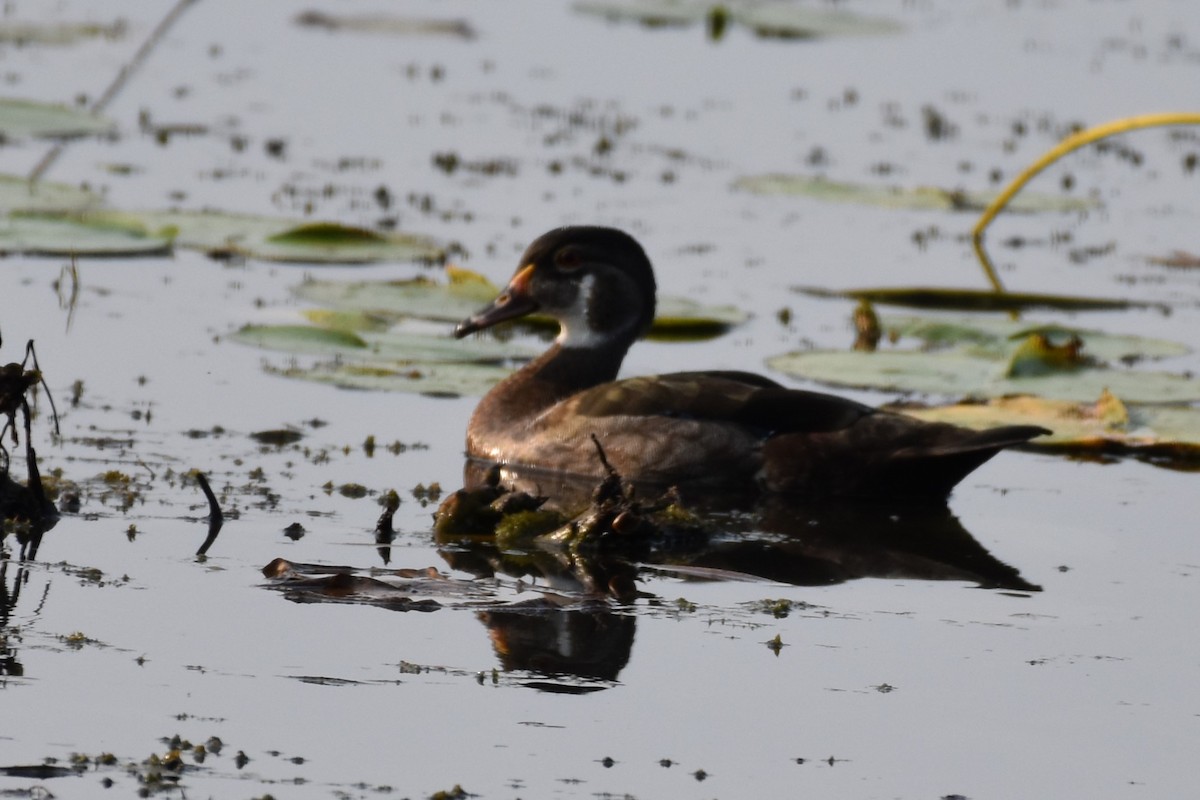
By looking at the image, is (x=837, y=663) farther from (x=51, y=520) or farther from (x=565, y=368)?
(x=565, y=368)

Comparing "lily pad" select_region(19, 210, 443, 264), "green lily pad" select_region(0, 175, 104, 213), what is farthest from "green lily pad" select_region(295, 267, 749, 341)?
"green lily pad" select_region(0, 175, 104, 213)

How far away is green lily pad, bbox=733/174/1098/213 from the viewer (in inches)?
574

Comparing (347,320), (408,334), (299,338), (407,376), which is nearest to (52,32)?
(347,320)

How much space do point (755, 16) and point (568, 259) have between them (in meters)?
14.2

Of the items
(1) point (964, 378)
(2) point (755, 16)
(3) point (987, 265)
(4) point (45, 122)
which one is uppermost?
(2) point (755, 16)

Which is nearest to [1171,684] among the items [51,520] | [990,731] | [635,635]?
[990,731]

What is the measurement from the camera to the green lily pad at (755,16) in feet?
72.8

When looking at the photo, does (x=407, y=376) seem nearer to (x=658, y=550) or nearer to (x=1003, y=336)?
(x=658, y=550)

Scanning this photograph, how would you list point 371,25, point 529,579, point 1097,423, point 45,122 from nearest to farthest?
point 529,579 → point 1097,423 → point 45,122 → point 371,25

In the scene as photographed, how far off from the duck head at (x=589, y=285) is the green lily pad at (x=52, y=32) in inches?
407

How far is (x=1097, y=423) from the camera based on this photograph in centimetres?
942

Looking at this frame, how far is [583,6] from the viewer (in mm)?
22641

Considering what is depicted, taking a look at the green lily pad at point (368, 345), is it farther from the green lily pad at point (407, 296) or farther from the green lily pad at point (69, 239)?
the green lily pad at point (69, 239)

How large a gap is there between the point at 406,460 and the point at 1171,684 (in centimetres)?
348
